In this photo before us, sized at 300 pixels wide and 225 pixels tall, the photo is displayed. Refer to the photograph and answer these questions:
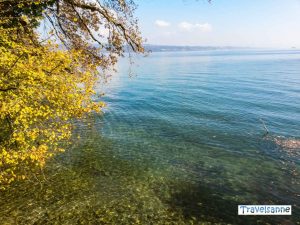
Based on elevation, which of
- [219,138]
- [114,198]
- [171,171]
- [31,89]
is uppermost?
[31,89]

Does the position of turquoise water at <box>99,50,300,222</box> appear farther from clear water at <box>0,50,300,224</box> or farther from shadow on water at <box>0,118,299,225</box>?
shadow on water at <box>0,118,299,225</box>

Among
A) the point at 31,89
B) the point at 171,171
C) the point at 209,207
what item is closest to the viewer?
the point at 31,89

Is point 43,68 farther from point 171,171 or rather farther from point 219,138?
point 219,138

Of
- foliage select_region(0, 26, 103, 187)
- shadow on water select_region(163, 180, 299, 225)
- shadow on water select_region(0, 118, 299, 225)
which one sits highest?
foliage select_region(0, 26, 103, 187)

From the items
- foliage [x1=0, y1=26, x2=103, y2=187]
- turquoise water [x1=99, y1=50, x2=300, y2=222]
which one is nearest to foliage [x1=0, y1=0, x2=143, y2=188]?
foliage [x1=0, y1=26, x2=103, y2=187]

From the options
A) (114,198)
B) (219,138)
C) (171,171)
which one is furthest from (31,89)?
(219,138)

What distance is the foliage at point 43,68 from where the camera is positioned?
54.7 ft

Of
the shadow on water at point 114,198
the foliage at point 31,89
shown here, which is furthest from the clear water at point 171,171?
the foliage at point 31,89

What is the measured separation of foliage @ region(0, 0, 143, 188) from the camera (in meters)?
16.7

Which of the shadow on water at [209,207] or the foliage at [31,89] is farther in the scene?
the shadow on water at [209,207]

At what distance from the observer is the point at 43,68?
17.9 meters

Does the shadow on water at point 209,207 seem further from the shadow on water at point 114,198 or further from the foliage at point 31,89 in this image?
the foliage at point 31,89

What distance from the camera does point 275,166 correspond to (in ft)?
94.3

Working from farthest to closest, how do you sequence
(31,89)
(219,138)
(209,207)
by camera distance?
(219,138) < (209,207) < (31,89)
